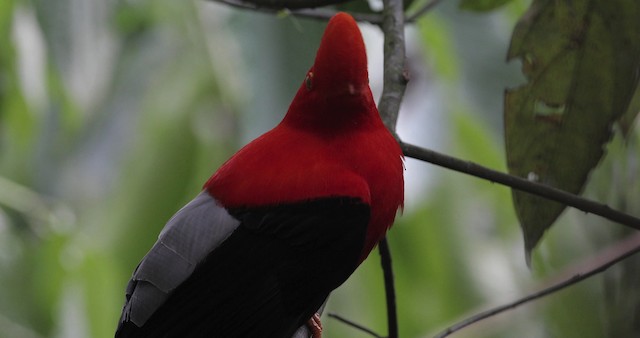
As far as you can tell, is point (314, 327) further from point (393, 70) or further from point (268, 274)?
point (393, 70)

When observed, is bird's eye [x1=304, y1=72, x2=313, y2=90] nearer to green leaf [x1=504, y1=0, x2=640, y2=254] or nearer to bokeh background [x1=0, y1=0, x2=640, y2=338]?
green leaf [x1=504, y1=0, x2=640, y2=254]

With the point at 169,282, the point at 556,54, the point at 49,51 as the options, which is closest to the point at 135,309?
the point at 169,282

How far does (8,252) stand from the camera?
10.8 ft

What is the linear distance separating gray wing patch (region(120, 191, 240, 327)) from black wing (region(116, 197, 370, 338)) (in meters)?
0.01

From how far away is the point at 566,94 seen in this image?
1.68 m

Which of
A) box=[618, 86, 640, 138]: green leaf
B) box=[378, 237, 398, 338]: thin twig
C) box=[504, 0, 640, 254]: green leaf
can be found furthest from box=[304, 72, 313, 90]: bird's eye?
box=[618, 86, 640, 138]: green leaf

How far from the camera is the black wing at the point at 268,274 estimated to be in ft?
4.42

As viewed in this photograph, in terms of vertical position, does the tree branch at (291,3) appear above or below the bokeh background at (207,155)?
above

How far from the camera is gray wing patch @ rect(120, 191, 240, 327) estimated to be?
1.34 m

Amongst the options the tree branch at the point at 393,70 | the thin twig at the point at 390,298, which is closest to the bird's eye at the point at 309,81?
the tree branch at the point at 393,70

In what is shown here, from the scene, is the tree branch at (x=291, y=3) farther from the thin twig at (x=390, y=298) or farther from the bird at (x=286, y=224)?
the thin twig at (x=390, y=298)

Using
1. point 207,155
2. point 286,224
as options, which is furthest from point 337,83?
point 207,155

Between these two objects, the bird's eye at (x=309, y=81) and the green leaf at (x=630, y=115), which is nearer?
the bird's eye at (x=309, y=81)

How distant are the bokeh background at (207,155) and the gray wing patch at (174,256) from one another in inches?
32.7
